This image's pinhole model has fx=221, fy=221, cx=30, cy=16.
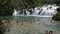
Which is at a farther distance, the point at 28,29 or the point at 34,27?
the point at 34,27

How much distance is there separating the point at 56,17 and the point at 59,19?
117 cm

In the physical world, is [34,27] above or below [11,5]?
below

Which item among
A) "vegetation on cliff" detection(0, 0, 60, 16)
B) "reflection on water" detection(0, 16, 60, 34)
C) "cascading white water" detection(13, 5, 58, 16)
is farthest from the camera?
"cascading white water" detection(13, 5, 58, 16)

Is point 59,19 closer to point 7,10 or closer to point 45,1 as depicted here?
point 7,10

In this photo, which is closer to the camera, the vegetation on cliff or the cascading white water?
the vegetation on cliff

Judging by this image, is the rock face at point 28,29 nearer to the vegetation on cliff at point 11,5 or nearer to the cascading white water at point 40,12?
the vegetation on cliff at point 11,5

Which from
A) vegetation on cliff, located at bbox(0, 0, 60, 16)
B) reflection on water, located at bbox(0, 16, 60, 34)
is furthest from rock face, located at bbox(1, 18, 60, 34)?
vegetation on cliff, located at bbox(0, 0, 60, 16)

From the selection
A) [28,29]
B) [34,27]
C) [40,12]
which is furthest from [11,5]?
[28,29]

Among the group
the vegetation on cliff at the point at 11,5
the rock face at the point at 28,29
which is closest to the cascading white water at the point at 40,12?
the vegetation on cliff at the point at 11,5

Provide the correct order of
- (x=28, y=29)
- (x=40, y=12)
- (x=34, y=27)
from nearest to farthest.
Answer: (x=28, y=29) < (x=34, y=27) < (x=40, y=12)

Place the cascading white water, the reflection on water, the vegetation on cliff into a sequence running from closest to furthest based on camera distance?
the reflection on water, the vegetation on cliff, the cascading white water

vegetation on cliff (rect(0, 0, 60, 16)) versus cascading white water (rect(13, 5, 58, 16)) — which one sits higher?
vegetation on cliff (rect(0, 0, 60, 16))

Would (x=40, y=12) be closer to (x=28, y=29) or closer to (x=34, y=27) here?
(x=34, y=27)

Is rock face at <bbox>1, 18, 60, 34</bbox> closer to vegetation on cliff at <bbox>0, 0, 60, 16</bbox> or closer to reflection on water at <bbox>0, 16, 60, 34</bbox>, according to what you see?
reflection on water at <bbox>0, 16, 60, 34</bbox>
